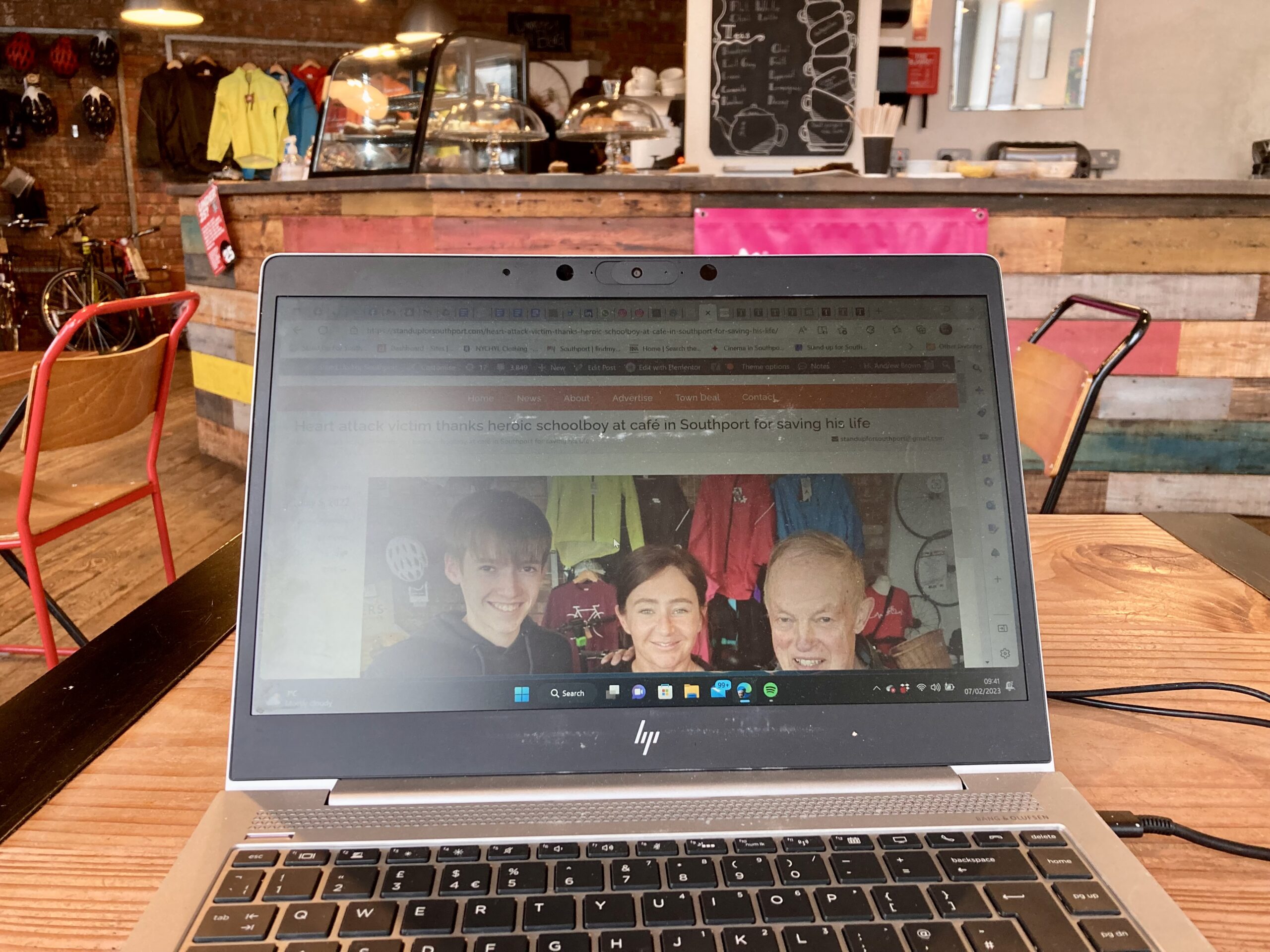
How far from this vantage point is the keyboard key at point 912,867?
1.19 ft

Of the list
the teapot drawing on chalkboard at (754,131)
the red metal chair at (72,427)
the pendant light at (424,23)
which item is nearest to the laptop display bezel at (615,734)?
the red metal chair at (72,427)

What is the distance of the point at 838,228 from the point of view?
102 inches

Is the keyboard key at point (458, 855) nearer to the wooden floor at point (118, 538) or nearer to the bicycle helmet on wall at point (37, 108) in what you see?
the wooden floor at point (118, 538)

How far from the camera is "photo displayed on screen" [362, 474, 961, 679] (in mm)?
450

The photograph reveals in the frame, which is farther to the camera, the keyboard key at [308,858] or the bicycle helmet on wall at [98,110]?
the bicycle helmet on wall at [98,110]

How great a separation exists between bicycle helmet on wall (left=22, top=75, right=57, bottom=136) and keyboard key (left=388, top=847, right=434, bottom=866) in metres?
7.66

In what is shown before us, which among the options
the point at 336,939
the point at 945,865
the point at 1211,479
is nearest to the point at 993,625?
the point at 945,865

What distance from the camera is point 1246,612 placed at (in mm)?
662

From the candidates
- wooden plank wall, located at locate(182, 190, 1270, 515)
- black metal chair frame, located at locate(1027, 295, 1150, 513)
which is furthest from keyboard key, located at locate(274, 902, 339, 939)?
wooden plank wall, located at locate(182, 190, 1270, 515)

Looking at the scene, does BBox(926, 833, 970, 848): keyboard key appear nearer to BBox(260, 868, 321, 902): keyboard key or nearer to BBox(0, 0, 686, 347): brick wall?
BBox(260, 868, 321, 902): keyboard key

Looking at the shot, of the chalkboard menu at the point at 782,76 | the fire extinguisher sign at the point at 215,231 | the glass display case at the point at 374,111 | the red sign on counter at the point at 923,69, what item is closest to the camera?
the glass display case at the point at 374,111

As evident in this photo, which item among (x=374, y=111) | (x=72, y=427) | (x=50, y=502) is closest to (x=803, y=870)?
(x=72, y=427)

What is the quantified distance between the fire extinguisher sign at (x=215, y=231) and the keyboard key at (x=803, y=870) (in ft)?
10.7

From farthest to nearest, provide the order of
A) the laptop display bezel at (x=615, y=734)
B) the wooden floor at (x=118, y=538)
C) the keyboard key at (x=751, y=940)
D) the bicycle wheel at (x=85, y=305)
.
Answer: the bicycle wheel at (x=85, y=305) → the wooden floor at (x=118, y=538) → the laptop display bezel at (x=615, y=734) → the keyboard key at (x=751, y=940)
